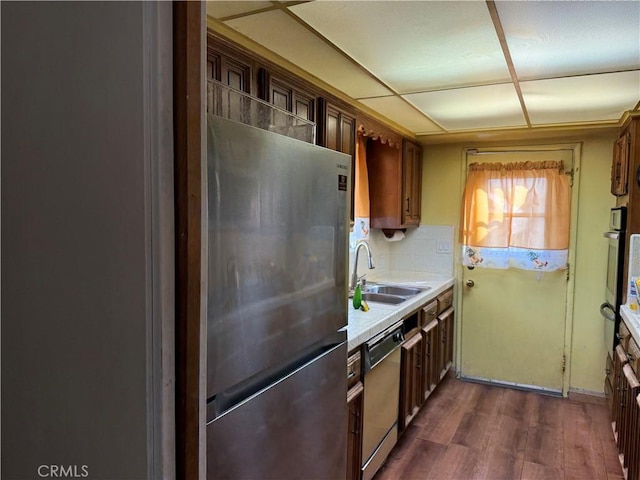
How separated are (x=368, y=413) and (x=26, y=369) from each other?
1778 mm

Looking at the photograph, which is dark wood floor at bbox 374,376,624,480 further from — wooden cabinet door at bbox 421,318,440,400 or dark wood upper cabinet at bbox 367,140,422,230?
dark wood upper cabinet at bbox 367,140,422,230

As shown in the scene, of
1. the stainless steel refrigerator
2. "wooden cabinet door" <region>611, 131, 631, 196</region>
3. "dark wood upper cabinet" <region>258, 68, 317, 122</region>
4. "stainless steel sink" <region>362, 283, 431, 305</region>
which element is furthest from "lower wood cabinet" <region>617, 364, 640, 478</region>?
"dark wood upper cabinet" <region>258, 68, 317, 122</region>

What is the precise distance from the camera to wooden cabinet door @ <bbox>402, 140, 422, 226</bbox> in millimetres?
3578

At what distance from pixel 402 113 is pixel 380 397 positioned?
175 cm

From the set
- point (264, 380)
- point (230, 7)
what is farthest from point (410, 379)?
point (230, 7)

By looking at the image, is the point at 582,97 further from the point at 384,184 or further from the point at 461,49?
the point at 384,184

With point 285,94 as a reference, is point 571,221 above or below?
below

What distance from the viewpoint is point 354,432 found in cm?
200

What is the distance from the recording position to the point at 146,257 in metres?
0.60

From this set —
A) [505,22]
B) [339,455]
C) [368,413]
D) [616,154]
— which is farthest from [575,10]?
[616,154]

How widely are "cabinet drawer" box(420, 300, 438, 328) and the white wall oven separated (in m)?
1.14

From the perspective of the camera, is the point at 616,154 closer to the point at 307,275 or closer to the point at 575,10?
the point at 575,10

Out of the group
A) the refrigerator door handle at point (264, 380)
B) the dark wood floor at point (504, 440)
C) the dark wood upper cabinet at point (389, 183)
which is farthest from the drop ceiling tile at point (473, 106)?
the dark wood floor at point (504, 440)

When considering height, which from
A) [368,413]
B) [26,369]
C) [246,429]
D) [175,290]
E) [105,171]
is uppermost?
[105,171]
